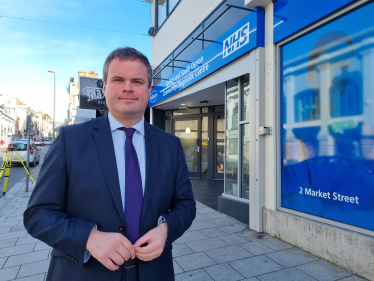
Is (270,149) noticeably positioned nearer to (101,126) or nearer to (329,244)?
(329,244)

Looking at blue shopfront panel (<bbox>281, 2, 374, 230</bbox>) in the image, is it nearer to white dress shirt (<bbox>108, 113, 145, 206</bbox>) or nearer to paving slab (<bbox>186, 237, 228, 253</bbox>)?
paving slab (<bbox>186, 237, 228, 253</bbox>)

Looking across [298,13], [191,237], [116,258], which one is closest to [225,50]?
[298,13]

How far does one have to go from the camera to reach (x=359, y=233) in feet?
9.09

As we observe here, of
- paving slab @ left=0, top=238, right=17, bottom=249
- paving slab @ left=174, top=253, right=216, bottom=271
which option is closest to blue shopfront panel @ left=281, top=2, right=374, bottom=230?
paving slab @ left=174, top=253, right=216, bottom=271

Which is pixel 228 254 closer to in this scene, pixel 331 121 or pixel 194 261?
pixel 194 261

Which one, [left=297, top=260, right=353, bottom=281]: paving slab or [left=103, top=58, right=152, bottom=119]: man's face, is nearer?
[left=103, top=58, right=152, bottom=119]: man's face

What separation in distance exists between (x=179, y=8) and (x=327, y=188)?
7692 mm

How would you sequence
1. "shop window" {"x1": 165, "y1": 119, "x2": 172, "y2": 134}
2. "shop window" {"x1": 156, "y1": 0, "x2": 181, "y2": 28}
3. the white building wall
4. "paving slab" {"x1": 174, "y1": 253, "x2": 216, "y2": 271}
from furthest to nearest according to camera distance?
"shop window" {"x1": 165, "y1": 119, "x2": 172, "y2": 134}
"shop window" {"x1": 156, "y1": 0, "x2": 181, "y2": 28}
the white building wall
"paving slab" {"x1": 174, "y1": 253, "x2": 216, "y2": 271}

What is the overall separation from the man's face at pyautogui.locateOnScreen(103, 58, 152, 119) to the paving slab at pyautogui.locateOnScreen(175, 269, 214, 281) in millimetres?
2228

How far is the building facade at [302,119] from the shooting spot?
9.27ft

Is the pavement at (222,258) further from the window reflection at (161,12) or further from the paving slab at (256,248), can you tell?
the window reflection at (161,12)

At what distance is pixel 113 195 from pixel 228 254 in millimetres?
2686

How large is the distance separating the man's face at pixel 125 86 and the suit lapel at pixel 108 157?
12 centimetres

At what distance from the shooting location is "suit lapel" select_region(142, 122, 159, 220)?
4.00 feet
